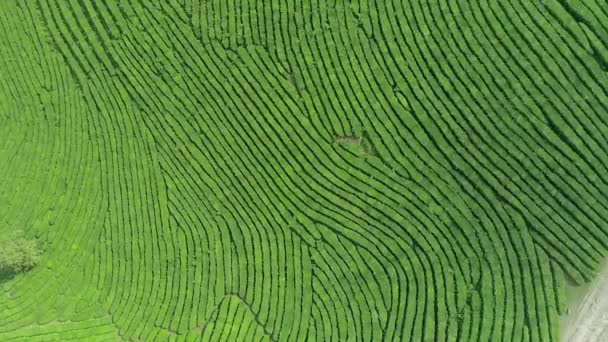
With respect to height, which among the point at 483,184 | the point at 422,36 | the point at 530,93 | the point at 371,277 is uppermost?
the point at 422,36

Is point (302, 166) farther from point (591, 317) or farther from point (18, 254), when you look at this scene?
point (18, 254)

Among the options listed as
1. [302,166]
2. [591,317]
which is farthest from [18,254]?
[591,317]

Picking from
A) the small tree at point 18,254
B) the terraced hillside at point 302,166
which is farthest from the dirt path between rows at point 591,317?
the small tree at point 18,254

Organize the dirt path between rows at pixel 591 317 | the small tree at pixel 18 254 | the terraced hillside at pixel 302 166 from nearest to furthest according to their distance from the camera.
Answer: the dirt path between rows at pixel 591 317 < the terraced hillside at pixel 302 166 < the small tree at pixel 18 254

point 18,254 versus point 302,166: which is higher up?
point 302,166

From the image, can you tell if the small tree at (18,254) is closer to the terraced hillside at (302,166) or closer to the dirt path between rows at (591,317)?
the terraced hillside at (302,166)

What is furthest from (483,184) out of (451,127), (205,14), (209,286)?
(205,14)

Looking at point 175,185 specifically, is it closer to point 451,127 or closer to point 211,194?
point 211,194
